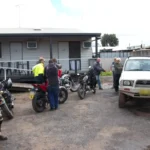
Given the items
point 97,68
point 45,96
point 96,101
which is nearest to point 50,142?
point 45,96

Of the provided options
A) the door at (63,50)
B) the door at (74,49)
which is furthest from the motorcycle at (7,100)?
the door at (74,49)

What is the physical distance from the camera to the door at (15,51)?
59.3ft

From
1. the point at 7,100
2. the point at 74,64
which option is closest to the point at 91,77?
the point at 7,100

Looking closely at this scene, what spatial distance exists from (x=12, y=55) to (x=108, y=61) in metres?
10.1

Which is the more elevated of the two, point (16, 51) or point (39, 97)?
point (16, 51)

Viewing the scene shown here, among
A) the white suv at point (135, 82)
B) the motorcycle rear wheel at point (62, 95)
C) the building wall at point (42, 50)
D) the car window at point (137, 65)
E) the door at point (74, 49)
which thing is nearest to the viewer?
the white suv at point (135, 82)

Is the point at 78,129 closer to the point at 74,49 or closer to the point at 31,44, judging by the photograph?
the point at 31,44

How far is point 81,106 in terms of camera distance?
32.3 ft

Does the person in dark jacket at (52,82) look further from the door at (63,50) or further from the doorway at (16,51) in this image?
the door at (63,50)

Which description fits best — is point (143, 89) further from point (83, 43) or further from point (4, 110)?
point (83, 43)

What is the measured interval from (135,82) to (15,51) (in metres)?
11.2

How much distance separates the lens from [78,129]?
6.99m

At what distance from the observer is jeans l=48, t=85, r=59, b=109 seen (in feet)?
30.1

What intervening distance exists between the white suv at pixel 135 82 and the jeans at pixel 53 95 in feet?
7.08
